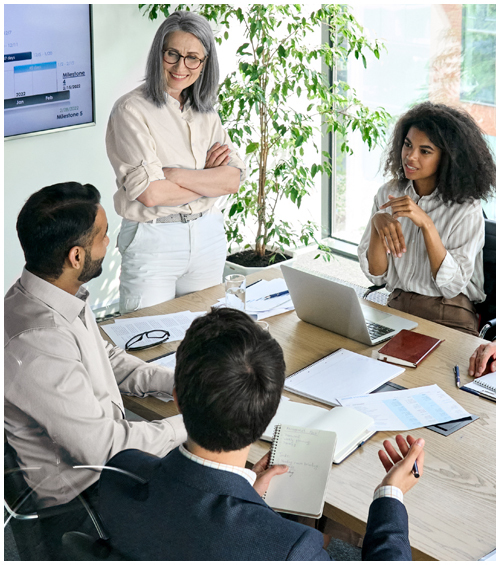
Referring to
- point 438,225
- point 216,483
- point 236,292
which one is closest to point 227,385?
point 216,483

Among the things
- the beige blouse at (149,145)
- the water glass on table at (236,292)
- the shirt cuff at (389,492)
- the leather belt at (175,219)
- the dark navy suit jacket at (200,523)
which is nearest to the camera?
the dark navy suit jacket at (200,523)

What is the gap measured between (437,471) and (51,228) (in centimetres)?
112

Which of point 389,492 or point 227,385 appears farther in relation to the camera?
point 389,492

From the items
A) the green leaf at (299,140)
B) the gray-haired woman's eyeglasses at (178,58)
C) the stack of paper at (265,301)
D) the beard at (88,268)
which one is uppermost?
the gray-haired woman's eyeglasses at (178,58)

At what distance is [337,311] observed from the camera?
7.06ft

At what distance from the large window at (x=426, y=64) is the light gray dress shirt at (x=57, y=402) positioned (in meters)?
2.97

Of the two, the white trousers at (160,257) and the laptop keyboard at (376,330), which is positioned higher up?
the white trousers at (160,257)

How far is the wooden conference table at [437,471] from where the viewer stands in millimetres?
1345

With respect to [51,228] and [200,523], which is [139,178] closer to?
[51,228]

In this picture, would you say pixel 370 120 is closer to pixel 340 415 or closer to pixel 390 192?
pixel 390 192

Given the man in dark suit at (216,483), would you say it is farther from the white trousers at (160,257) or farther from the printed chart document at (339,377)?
the white trousers at (160,257)

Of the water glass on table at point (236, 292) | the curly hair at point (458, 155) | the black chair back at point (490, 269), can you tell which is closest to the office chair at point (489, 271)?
the black chair back at point (490, 269)

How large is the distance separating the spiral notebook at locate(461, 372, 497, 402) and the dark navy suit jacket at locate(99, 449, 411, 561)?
731 millimetres

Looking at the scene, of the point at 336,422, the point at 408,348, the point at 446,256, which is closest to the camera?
the point at 336,422
